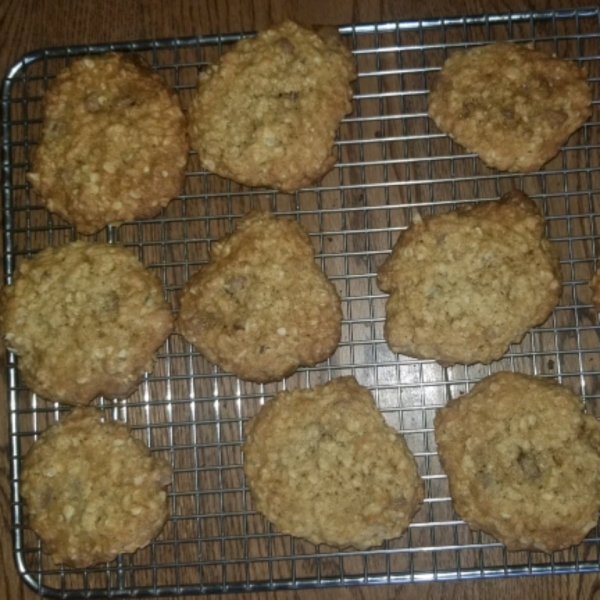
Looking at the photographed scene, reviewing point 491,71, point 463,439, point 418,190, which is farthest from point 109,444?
point 491,71

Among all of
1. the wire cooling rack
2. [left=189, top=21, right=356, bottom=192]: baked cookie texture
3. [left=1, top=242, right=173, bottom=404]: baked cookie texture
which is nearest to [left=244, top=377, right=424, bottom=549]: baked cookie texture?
the wire cooling rack

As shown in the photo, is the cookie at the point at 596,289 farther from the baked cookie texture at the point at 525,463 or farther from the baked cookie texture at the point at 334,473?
the baked cookie texture at the point at 334,473

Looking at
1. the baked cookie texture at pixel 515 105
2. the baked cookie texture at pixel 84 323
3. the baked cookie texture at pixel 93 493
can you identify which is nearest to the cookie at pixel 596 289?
the baked cookie texture at pixel 515 105

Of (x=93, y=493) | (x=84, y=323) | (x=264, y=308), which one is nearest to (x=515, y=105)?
(x=264, y=308)

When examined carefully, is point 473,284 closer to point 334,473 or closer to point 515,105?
point 515,105

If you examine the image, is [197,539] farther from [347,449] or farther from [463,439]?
[463,439]
